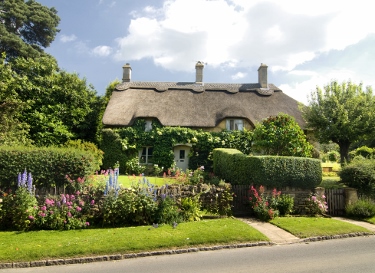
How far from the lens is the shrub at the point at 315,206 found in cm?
1004

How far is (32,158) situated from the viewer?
8.54 metres

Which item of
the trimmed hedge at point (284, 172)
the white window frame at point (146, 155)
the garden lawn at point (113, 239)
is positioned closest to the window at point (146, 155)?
the white window frame at point (146, 155)

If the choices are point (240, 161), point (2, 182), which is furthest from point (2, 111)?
point (240, 161)

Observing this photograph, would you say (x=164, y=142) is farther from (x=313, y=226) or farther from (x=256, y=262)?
(x=256, y=262)

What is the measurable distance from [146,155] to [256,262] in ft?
51.0

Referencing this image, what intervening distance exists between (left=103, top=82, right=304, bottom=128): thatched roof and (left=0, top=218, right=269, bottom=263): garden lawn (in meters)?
13.5

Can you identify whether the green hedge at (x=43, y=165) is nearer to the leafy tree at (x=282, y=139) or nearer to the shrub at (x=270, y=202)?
the shrub at (x=270, y=202)

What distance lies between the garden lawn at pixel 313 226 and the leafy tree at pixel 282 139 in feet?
16.9

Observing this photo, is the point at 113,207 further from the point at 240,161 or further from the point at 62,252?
the point at 240,161

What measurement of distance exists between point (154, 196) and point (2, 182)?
16.4ft

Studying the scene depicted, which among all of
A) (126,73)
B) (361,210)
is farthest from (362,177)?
(126,73)

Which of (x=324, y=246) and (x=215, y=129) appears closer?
(x=324, y=246)

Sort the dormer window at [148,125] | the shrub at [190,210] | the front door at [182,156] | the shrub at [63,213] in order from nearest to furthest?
1. the shrub at [63,213]
2. the shrub at [190,210]
3. the front door at [182,156]
4. the dormer window at [148,125]

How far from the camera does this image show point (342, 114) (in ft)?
56.1
